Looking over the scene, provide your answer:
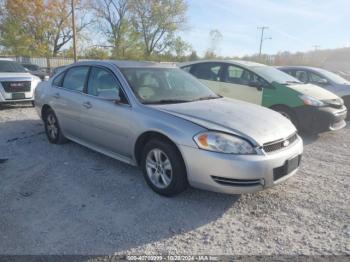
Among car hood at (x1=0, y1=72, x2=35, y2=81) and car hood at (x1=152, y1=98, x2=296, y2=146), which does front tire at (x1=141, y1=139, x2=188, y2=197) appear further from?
car hood at (x1=0, y1=72, x2=35, y2=81)

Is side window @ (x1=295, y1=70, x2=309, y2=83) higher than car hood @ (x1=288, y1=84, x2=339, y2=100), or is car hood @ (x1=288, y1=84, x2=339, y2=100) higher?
side window @ (x1=295, y1=70, x2=309, y2=83)

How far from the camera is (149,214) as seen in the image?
10.7 ft

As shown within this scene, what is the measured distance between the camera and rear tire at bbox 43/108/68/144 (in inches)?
216

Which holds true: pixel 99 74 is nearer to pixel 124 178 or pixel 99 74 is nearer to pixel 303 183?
pixel 124 178

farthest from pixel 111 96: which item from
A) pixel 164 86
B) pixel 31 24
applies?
pixel 31 24

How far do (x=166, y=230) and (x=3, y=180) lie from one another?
2450 mm

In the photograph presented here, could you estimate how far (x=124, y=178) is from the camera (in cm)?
416

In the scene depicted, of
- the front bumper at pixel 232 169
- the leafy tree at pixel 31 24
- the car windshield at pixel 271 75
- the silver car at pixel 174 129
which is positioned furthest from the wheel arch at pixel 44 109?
the leafy tree at pixel 31 24

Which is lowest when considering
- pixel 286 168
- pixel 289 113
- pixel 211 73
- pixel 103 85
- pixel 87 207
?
pixel 87 207

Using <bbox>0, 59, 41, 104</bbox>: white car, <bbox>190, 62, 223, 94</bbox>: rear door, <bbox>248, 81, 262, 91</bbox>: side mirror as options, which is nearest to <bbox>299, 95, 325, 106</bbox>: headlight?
<bbox>248, 81, 262, 91</bbox>: side mirror

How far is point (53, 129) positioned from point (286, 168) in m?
4.13

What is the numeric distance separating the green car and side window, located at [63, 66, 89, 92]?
3.51 m

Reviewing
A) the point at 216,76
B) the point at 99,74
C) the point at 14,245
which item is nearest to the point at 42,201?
the point at 14,245

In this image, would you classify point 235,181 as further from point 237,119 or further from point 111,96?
point 111,96
